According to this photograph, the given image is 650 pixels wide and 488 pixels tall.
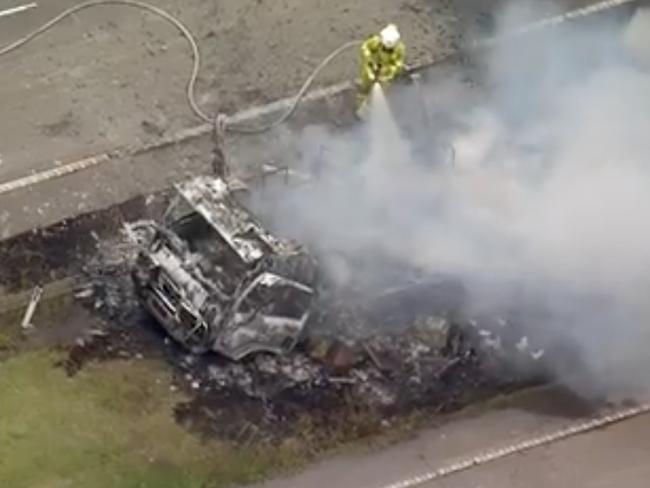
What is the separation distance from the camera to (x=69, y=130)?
19.9 metres

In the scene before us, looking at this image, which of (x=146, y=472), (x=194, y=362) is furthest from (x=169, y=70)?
(x=146, y=472)

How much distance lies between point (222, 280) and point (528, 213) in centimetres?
322

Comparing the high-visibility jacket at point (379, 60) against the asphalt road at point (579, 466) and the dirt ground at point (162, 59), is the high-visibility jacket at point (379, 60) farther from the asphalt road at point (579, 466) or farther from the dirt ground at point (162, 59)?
the asphalt road at point (579, 466)

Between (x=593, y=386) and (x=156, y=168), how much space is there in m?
5.52

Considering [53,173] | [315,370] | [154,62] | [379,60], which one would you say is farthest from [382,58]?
[53,173]

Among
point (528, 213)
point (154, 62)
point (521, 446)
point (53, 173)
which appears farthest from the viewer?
point (154, 62)

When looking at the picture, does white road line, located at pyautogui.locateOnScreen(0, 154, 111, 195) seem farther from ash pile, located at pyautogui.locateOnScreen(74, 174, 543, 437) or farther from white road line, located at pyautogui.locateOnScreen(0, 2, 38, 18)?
white road line, located at pyautogui.locateOnScreen(0, 2, 38, 18)

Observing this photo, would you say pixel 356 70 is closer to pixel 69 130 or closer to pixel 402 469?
pixel 69 130

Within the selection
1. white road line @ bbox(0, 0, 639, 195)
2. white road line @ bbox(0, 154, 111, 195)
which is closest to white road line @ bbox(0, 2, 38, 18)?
white road line @ bbox(0, 0, 639, 195)

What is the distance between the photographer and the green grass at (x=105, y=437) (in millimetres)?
16016

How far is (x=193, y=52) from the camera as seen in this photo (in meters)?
20.9

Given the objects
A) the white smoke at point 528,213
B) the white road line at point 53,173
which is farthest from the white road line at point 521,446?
the white road line at point 53,173

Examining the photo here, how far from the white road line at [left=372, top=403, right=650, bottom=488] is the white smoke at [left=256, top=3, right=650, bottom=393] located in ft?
1.09

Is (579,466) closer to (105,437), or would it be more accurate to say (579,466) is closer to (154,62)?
(105,437)
